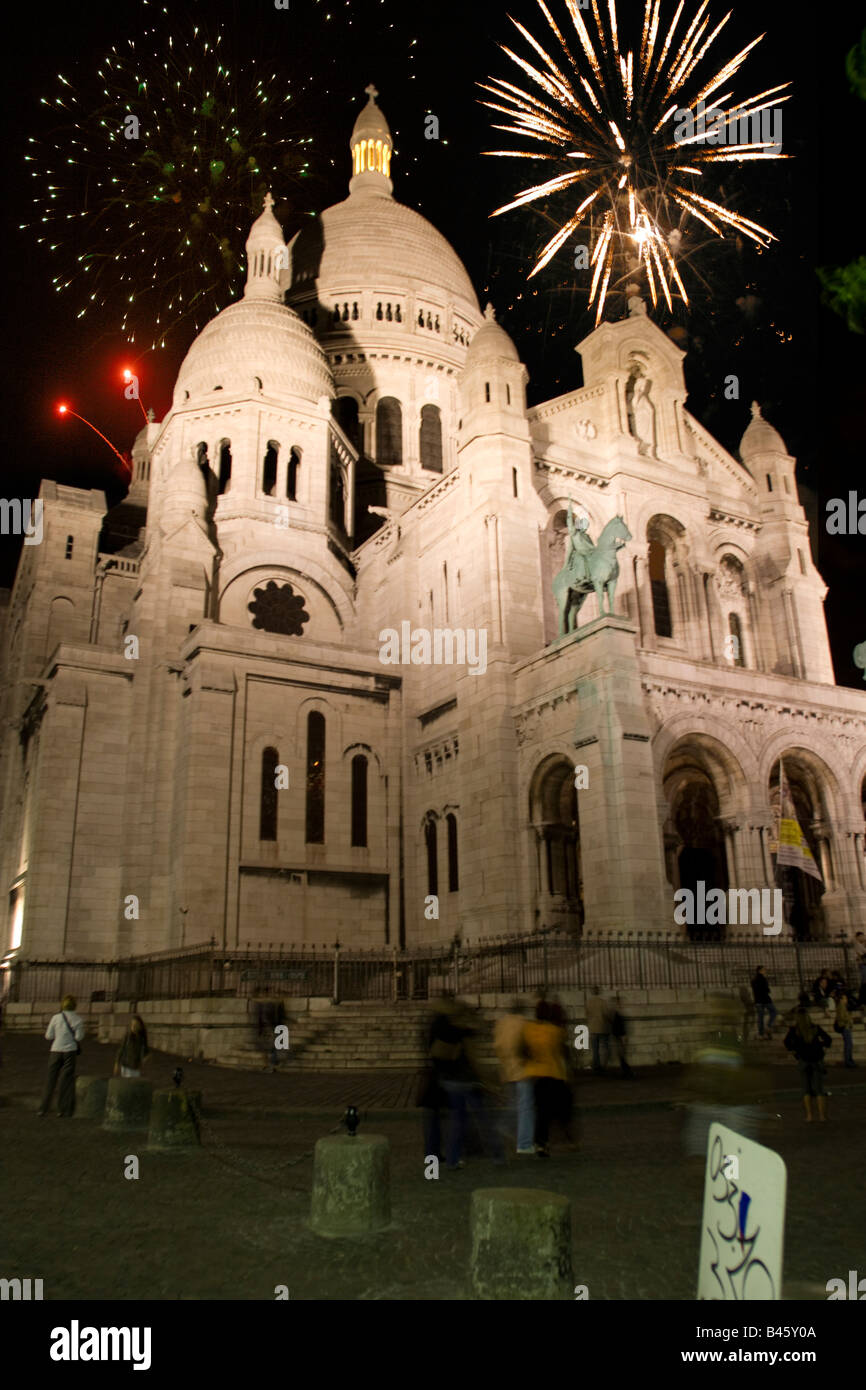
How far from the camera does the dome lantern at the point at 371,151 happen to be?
2421 inches

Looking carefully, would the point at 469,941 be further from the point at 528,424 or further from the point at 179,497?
the point at 179,497

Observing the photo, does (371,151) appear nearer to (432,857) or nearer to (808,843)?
(432,857)

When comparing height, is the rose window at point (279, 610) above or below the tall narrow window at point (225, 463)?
below

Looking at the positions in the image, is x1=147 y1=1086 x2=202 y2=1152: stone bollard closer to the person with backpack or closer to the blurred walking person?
the blurred walking person

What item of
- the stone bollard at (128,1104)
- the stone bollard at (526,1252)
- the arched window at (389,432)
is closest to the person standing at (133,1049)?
the stone bollard at (128,1104)

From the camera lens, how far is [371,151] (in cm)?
6334

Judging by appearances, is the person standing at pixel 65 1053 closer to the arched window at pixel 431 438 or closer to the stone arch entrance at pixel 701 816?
the stone arch entrance at pixel 701 816

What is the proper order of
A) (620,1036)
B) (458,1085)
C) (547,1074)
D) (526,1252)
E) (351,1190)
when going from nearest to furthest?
(526,1252), (351,1190), (458,1085), (547,1074), (620,1036)

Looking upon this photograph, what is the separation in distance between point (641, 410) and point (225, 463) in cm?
1713

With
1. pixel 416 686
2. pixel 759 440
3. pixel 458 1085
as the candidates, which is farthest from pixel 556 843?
pixel 759 440

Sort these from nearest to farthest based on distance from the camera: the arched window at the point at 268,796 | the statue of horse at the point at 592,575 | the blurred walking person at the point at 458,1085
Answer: the blurred walking person at the point at 458,1085, the statue of horse at the point at 592,575, the arched window at the point at 268,796

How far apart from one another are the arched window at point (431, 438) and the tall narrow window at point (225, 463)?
13471 mm

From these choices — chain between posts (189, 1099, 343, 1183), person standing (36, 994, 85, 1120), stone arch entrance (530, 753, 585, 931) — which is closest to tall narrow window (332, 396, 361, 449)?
stone arch entrance (530, 753, 585, 931)

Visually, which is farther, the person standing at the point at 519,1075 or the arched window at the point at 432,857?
the arched window at the point at 432,857
